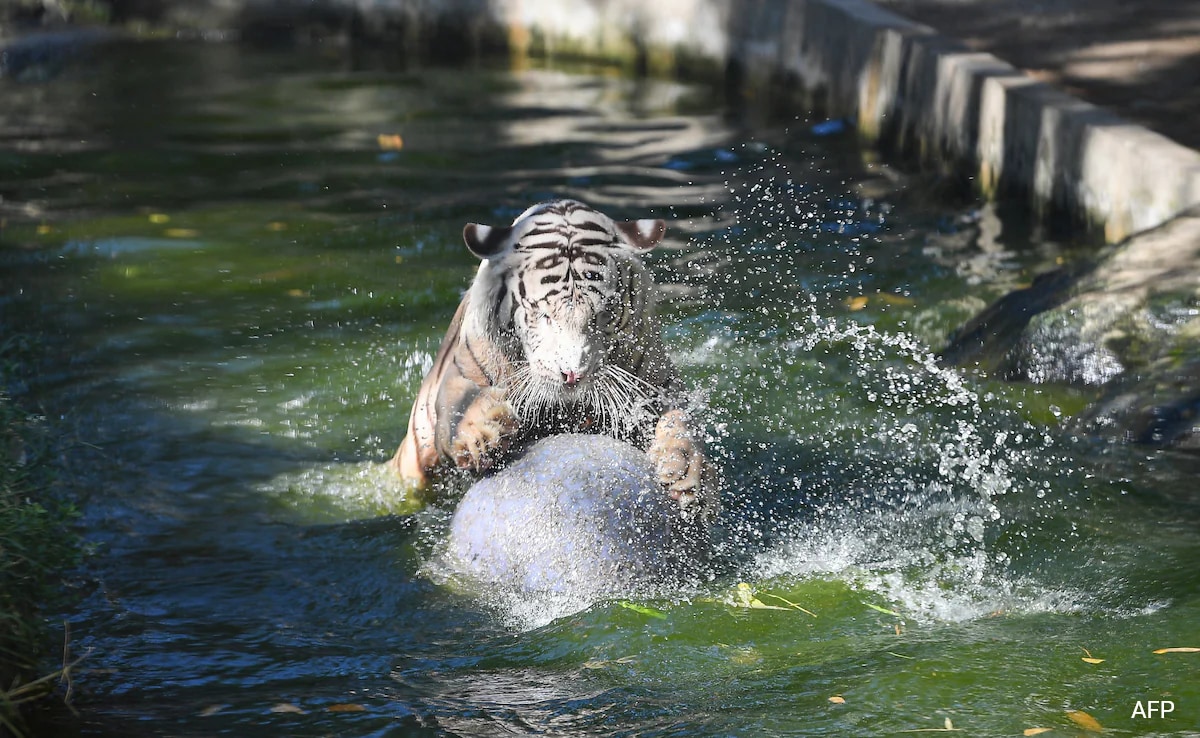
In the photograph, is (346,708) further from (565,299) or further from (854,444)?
(854,444)

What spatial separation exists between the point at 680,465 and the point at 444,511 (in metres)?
1.29

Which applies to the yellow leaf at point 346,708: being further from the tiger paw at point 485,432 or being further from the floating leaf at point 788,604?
the floating leaf at point 788,604

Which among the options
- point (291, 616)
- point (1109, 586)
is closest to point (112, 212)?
point (291, 616)

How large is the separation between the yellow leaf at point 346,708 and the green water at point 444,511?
0.01 m

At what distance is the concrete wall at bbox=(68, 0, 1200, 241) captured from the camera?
8695 millimetres

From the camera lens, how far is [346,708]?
4.24 meters

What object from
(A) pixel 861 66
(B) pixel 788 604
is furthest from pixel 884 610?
(A) pixel 861 66

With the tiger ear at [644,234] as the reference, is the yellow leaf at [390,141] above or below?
below

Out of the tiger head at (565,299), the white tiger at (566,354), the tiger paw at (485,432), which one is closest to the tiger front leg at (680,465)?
the white tiger at (566,354)

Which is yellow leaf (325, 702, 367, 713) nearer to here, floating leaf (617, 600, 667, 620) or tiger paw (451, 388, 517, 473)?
floating leaf (617, 600, 667, 620)

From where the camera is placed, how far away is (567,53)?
15062 mm

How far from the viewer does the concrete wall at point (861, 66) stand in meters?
8.70

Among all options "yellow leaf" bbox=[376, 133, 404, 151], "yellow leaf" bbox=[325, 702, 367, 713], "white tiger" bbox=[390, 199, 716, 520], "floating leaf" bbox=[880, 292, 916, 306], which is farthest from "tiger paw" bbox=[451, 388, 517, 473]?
"yellow leaf" bbox=[376, 133, 404, 151]

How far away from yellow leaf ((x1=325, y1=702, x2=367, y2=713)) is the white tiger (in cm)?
103
